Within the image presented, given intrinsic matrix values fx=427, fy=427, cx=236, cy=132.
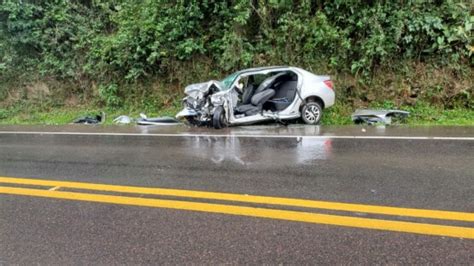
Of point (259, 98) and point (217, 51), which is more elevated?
point (217, 51)

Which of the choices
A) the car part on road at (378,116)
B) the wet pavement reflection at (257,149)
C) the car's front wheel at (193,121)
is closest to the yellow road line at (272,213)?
the wet pavement reflection at (257,149)

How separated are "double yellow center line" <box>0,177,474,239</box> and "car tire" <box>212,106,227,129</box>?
4740 millimetres

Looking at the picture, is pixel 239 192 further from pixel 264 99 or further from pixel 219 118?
pixel 264 99

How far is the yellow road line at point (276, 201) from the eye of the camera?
392 centimetres

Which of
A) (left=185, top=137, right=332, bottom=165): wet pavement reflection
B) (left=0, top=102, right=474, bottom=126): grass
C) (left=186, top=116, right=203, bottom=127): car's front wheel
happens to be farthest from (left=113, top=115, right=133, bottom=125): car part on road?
(left=185, top=137, right=332, bottom=165): wet pavement reflection

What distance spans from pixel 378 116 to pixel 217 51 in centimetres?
564

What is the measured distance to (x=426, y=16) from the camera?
11.3m

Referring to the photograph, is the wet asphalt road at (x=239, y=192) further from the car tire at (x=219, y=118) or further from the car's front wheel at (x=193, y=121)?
the car's front wheel at (x=193, y=121)

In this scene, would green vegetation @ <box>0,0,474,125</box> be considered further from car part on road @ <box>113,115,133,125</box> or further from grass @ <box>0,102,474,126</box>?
car part on road @ <box>113,115,133,125</box>

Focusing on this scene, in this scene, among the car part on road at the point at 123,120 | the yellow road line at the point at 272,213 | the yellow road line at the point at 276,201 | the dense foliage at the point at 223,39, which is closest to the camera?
the yellow road line at the point at 272,213


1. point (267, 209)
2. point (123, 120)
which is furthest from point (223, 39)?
point (267, 209)

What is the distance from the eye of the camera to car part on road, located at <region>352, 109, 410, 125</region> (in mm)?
9844

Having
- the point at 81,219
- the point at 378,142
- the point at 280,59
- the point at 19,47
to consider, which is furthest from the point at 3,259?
the point at 19,47

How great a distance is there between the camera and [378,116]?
989 cm
